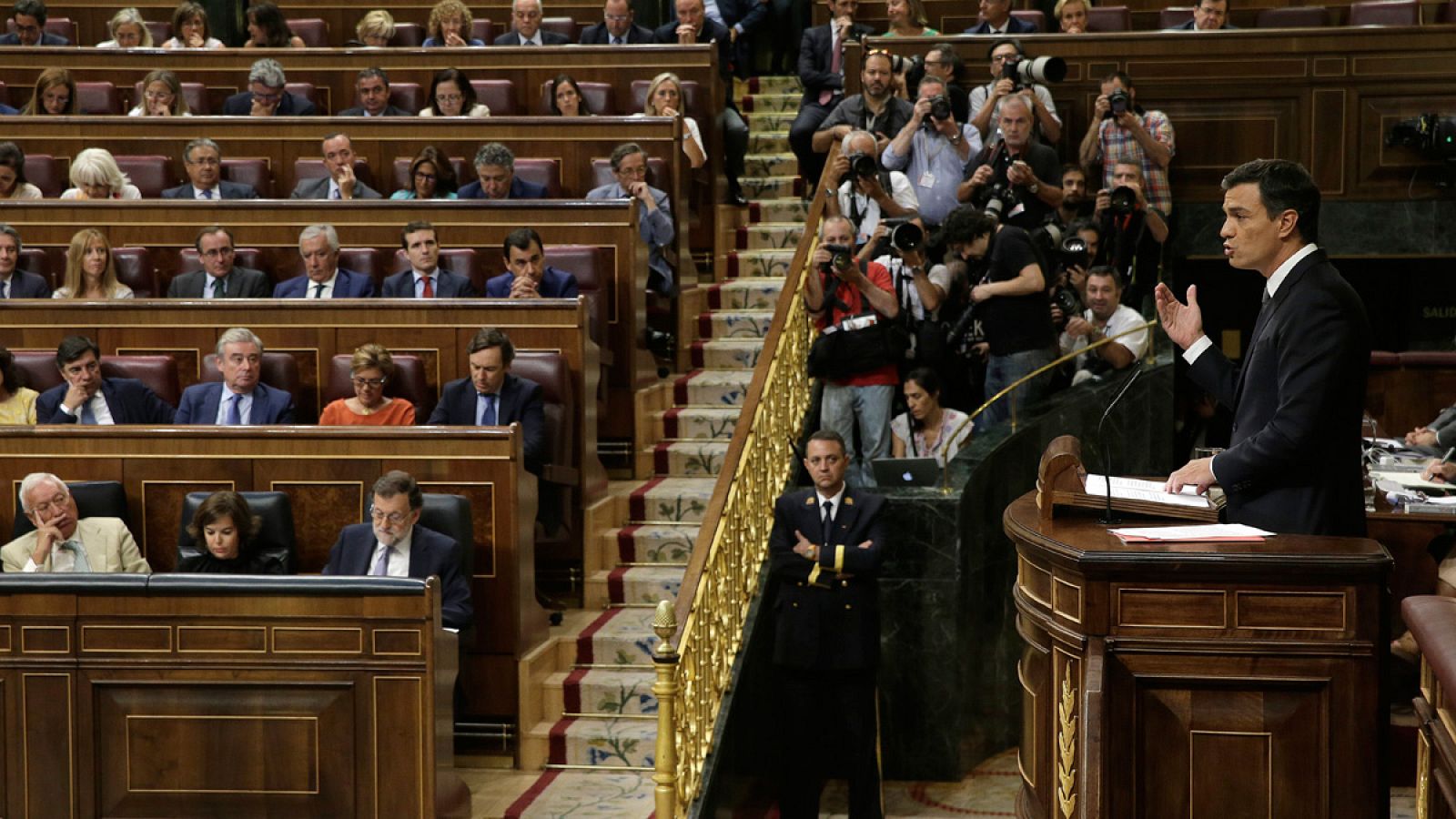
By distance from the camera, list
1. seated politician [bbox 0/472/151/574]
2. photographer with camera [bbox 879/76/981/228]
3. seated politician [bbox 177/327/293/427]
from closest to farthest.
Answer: seated politician [bbox 0/472/151/574], seated politician [bbox 177/327/293/427], photographer with camera [bbox 879/76/981/228]

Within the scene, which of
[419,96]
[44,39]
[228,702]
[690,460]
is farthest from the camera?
[44,39]

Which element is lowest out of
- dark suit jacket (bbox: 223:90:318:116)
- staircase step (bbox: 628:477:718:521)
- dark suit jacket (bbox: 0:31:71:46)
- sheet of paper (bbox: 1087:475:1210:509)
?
staircase step (bbox: 628:477:718:521)

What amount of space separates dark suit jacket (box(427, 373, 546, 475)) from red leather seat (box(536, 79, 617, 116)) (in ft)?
8.49

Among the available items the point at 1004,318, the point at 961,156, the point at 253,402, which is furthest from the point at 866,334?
the point at 253,402

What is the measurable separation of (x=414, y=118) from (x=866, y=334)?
218 centimetres

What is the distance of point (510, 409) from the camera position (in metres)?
4.70

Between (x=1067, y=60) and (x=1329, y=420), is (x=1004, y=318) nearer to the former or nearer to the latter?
(x=1067, y=60)

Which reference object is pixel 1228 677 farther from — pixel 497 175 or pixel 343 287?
pixel 497 175

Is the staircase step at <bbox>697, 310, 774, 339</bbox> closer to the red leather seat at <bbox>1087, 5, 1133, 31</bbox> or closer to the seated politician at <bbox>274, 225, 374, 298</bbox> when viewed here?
the seated politician at <bbox>274, 225, 374, 298</bbox>

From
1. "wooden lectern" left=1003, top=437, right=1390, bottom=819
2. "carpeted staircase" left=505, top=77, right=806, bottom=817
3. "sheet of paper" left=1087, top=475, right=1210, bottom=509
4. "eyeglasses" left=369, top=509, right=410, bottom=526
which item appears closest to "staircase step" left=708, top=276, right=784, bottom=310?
"carpeted staircase" left=505, top=77, right=806, bottom=817

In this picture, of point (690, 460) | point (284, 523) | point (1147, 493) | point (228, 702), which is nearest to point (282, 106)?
point (690, 460)

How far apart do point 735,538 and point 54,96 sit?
4099mm

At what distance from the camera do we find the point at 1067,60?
7.12m

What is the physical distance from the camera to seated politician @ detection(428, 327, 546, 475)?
4652 mm
